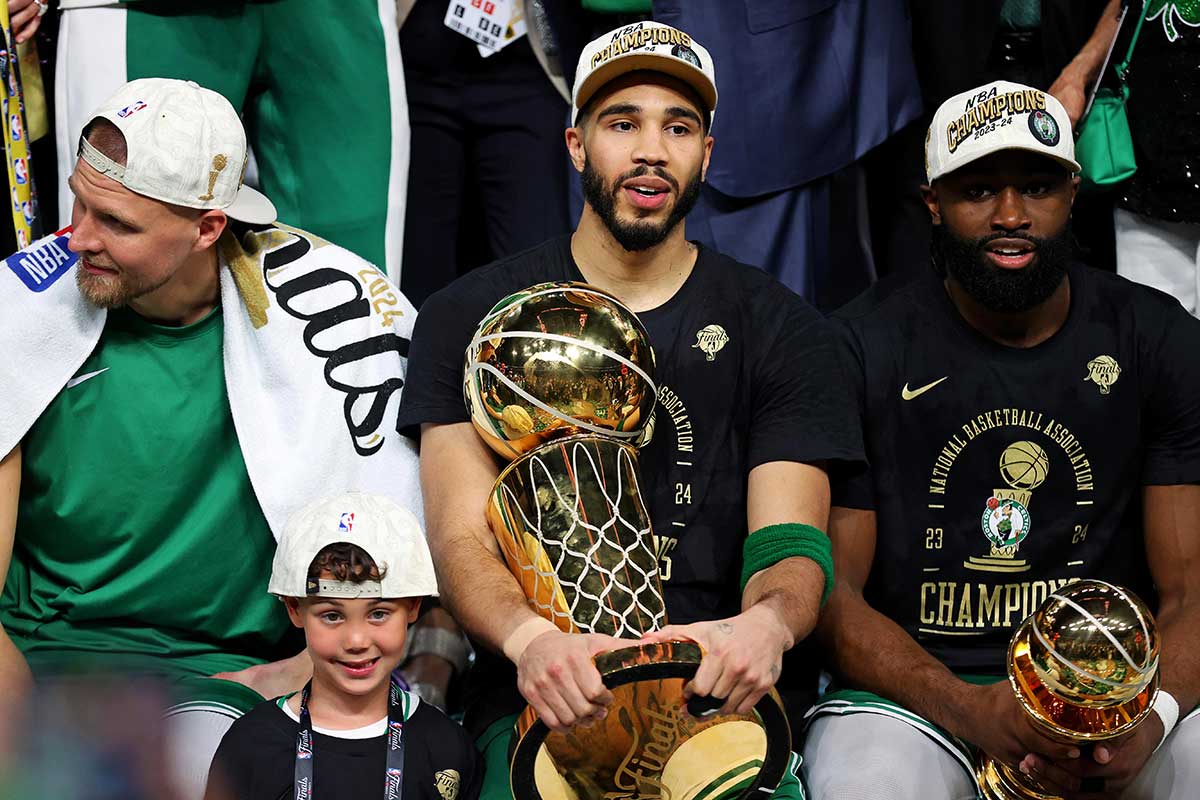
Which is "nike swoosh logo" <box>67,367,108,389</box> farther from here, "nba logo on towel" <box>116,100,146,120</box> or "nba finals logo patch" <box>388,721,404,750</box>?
"nba finals logo patch" <box>388,721,404,750</box>

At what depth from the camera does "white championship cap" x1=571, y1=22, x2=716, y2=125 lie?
2.88 m

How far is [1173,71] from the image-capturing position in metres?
3.56

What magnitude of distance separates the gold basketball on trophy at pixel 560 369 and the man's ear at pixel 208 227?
705 mm

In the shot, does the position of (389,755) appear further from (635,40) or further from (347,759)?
(635,40)

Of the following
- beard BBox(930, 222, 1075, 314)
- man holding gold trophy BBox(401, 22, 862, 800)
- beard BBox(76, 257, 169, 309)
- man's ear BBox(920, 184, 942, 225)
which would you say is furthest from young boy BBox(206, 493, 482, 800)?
man's ear BBox(920, 184, 942, 225)

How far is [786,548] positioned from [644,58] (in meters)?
0.99

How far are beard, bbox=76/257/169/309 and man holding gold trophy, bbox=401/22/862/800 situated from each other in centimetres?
53

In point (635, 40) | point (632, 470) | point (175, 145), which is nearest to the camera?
point (632, 470)

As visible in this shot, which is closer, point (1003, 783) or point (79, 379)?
point (1003, 783)

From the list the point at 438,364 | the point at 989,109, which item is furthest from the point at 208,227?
the point at 989,109

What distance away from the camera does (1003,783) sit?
2551 mm

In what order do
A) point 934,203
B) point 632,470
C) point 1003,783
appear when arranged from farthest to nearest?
1. point 934,203
2. point 1003,783
3. point 632,470

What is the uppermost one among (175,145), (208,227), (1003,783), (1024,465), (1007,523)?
(175,145)

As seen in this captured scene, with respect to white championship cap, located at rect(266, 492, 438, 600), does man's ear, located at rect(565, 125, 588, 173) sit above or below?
above
